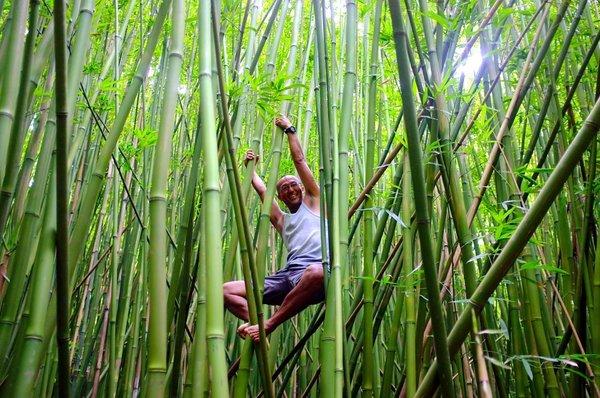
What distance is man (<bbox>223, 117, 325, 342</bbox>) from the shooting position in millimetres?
1829

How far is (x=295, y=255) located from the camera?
2.16 meters

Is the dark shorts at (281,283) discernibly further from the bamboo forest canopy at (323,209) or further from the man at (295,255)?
the bamboo forest canopy at (323,209)

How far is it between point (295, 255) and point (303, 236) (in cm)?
A: 8

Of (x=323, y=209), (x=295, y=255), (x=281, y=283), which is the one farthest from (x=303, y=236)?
(x=323, y=209)

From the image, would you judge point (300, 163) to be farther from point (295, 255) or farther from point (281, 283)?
point (281, 283)

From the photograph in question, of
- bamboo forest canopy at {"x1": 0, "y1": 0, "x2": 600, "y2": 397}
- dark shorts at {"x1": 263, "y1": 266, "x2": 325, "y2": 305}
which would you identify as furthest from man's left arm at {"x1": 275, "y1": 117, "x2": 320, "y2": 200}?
dark shorts at {"x1": 263, "y1": 266, "x2": 325, "y2": 305}

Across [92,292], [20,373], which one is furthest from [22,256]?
[92,292]

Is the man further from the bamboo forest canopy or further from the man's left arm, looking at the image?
the bamboo forest canopy

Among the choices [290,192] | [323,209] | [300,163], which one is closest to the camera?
[323,209]

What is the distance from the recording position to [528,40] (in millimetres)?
2432

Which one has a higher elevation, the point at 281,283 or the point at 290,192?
the point at 290,192

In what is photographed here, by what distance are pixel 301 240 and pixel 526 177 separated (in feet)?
2.97

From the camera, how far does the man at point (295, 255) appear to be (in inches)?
72.0

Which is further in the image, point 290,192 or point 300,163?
point 290,192
